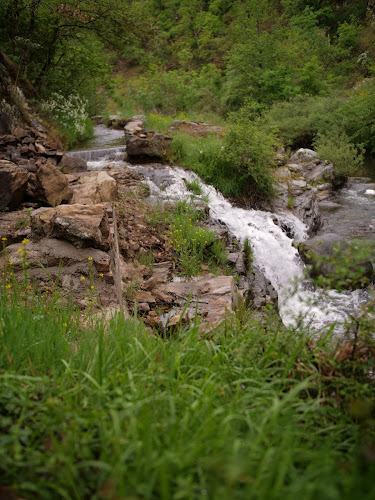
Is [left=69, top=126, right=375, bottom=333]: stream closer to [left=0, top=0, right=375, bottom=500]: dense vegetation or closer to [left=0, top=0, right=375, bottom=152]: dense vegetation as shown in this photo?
[left=0, top=0, right=375, bottom=500]: dense vegetation

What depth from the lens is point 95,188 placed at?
18.9 ft

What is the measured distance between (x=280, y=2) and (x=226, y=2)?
481 centimetres

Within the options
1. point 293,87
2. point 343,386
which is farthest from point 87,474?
point 293,87

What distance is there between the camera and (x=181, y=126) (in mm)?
11727

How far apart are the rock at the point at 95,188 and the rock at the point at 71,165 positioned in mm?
878

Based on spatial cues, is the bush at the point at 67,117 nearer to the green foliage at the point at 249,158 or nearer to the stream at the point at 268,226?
the stream at the point at 268,226

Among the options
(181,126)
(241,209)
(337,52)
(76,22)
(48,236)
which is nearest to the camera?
(48,236)

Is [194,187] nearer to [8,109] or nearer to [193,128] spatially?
[8,109]

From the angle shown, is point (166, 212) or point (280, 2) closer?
point (166, 212)

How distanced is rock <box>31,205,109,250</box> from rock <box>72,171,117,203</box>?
1403 millimetres

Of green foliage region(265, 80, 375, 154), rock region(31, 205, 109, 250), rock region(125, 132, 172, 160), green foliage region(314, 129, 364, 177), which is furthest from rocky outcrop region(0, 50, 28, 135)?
green foliage region(314, 129, 364, 177)

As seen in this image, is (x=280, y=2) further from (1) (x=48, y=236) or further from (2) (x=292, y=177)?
(1) (x=48, y=236)

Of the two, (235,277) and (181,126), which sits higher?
(181,126)

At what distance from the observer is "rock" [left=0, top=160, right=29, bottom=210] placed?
4.44 metres
